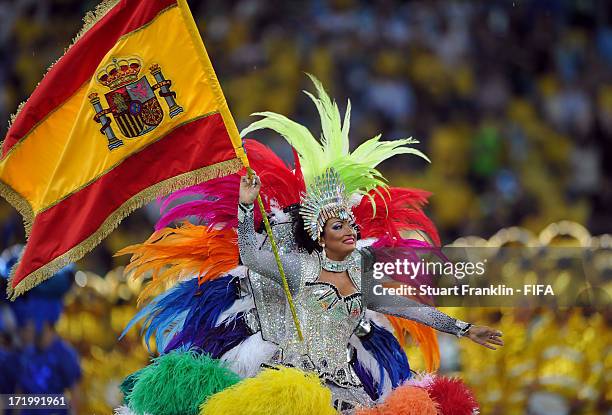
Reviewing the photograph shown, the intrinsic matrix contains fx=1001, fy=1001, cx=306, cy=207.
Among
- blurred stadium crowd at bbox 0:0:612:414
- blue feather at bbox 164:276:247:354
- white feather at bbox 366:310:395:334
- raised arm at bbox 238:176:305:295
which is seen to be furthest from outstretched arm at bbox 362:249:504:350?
blurred stadium crowd at bbox 0:0:612:414

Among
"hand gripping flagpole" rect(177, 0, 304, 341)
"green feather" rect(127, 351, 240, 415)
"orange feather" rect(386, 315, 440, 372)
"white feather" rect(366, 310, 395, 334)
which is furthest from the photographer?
"orange feather" rect(386, 315, 440, 372)

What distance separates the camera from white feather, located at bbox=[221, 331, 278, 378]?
4605mm

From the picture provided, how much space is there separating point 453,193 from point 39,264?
5182mm

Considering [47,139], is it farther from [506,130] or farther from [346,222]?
[506,130]

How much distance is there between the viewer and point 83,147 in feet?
14.4

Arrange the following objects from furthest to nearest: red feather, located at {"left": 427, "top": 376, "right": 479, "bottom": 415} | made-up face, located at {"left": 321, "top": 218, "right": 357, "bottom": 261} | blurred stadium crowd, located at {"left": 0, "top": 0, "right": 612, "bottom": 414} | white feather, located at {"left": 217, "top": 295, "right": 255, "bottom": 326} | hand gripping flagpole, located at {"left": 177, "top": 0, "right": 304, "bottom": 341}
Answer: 1. blurred stadium crowd, located at {"left": 0, "top": 0, "right": 612, "bottom": 414}
2. white feather, located at {"left": 217, "top": 295, "right": 255, "bottom": 326}
3. made-up face, located at {"left": 321, "top": 218, "right": 357, "bottom": 261}
4. red feather, located at {"left": 427, "top": 376, "right": 479, "bottom": 415}
5. hand gripping flagpole, located at {"left": 177, "top": 0, "right": 304, "bottom": 341}

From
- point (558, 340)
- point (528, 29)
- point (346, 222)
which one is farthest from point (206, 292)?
point (528, 29)

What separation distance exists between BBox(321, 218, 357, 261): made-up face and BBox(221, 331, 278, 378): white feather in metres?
0.52

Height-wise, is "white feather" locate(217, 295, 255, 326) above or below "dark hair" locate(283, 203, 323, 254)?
below

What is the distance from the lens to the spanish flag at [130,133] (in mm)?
4340

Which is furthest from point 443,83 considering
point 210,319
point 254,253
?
point 254,253

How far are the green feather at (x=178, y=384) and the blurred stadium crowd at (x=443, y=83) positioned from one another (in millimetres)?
4223

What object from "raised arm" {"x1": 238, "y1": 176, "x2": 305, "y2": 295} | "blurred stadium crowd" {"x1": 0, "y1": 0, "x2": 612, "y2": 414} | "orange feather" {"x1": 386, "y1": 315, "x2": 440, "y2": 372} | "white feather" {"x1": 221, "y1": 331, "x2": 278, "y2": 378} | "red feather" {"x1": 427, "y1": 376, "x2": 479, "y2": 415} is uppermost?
"blurred stadium crowd" {"x1": 0, "y1": 0, "x2": 612, "y2": 414}

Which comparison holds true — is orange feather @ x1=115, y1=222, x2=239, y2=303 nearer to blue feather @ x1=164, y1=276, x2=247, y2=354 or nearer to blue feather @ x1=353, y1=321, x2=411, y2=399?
blue feather @ x1=164, y1=276, x2=247, y2=354
